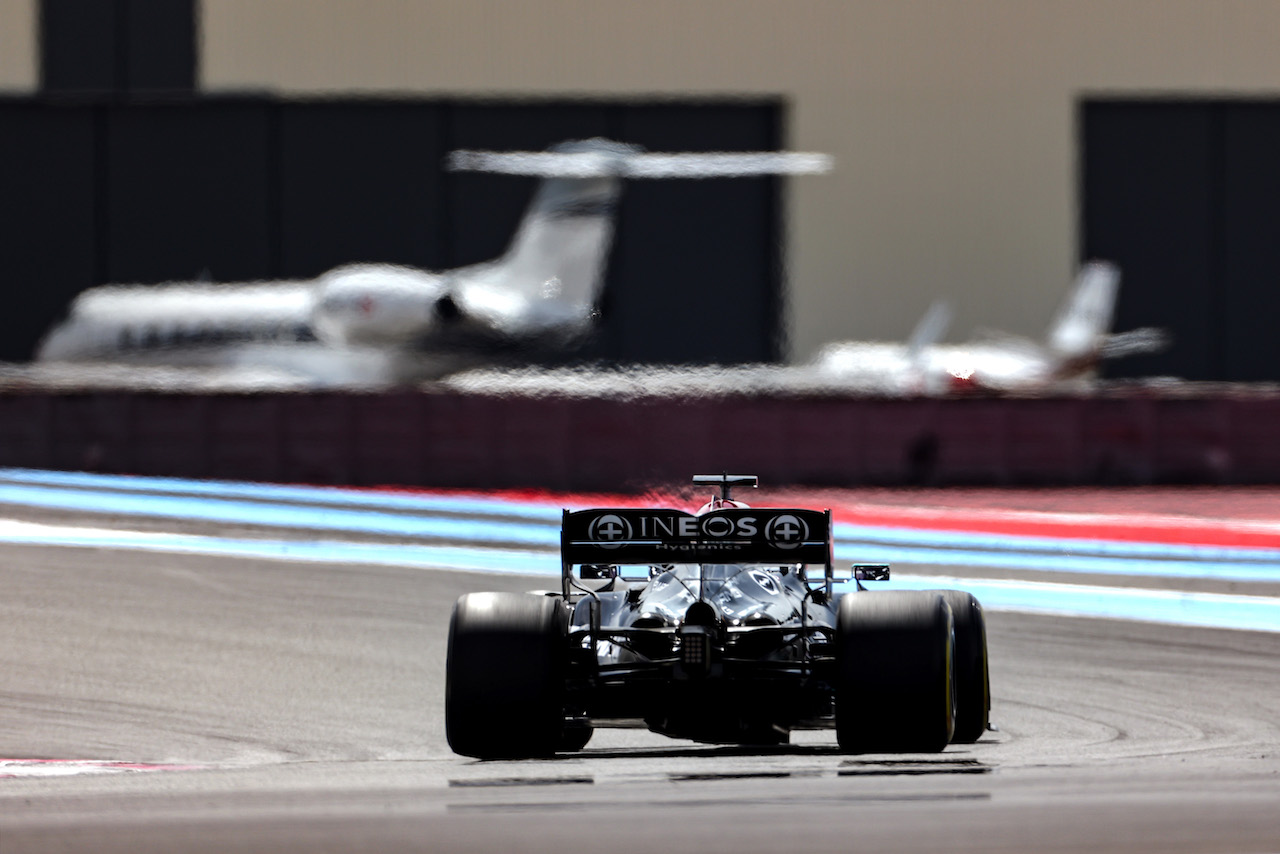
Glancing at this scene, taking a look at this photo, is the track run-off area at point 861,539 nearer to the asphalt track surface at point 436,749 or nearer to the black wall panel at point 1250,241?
the asphalt track surface at point 436,749

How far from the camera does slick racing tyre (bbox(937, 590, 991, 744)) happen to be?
8.07 meters

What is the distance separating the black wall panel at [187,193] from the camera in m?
34.5

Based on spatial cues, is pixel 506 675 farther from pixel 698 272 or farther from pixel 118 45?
pixel 698 272

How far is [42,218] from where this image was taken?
34688 mm

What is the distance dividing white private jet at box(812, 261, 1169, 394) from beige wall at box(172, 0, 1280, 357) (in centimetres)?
83

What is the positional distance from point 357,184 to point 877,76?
8884 mm

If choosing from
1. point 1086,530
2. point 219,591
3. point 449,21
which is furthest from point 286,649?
point 449,21

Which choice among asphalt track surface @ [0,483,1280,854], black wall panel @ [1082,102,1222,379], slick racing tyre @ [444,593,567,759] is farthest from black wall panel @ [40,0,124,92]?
slick racing tyre @ [444,593,567,759]

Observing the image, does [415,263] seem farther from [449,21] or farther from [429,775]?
[429,775]

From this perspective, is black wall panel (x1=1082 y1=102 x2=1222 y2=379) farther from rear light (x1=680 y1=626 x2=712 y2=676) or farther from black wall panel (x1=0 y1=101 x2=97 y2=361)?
rear light (x1=680 y1=626 x2=712 y2=676)

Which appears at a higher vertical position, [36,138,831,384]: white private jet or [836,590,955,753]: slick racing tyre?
[36,138,831,384]: white private jet

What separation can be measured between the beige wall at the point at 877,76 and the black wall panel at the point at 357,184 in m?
0.88

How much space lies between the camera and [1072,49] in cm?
3444

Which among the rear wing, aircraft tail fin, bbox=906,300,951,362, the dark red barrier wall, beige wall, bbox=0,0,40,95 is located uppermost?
beige wall, bbox=0,0,40,95
